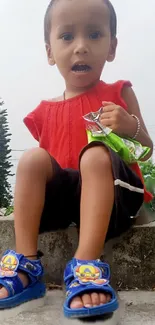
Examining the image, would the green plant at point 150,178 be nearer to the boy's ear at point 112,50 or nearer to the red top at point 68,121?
the red top at point 68,121

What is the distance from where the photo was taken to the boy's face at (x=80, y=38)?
1.39 meters

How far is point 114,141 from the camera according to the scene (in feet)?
4.10

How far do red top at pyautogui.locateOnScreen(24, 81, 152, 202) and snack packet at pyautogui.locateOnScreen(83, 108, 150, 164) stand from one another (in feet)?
0.20

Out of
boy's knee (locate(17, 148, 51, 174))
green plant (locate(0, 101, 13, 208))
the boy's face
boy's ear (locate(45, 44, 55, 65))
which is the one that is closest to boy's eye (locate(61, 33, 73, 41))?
the boy's face

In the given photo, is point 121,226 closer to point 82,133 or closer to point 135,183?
point 135,183

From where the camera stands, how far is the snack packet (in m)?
1.25

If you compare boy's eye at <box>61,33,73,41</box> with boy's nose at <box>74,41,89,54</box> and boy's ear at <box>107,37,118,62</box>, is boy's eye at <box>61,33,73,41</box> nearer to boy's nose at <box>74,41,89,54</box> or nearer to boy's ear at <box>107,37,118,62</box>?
boy's nose at <box>74,41,89,54</box>

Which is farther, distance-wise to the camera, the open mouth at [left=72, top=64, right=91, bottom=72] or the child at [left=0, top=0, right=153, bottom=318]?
the open mouth at [left=72, top=64, right=91, bottom=72]

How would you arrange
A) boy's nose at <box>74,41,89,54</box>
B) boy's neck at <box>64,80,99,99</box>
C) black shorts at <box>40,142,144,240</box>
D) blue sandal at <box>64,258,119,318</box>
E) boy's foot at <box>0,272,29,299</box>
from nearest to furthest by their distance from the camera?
blue sandal at <box>64,258,119,318</box>
boy's foot at <box>0,272,29,299</box>
black shorts at <box>40,142,144,240</box>
boy's nose at <box>74,41,89,54</box>
boy's neck at <box>64,80,99,99</box>

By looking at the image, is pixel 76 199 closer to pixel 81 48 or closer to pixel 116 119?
pixel 116 119

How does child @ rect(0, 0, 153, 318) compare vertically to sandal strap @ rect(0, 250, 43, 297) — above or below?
above

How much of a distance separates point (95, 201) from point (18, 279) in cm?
27

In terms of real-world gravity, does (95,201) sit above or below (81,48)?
below

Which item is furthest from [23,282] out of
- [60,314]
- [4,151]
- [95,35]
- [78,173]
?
[4,151]
